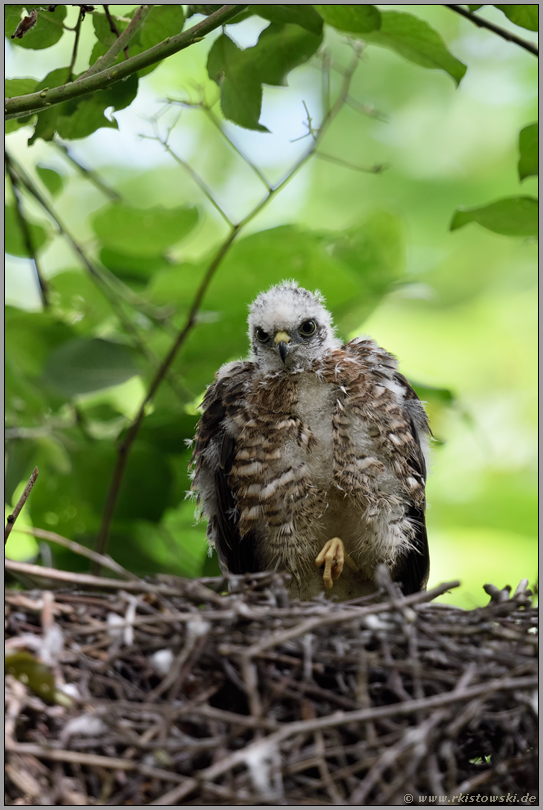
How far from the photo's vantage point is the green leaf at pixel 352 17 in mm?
2236

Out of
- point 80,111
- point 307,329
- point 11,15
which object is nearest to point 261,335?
point 307,329

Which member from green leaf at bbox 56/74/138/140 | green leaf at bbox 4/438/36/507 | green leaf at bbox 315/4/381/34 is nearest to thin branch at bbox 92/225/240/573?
green leaf at bbox 4/438/36/507

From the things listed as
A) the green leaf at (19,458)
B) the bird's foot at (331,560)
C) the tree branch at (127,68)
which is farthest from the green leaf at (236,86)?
the green leaf at (19,458)

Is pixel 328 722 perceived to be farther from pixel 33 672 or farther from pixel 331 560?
pixel 331 560

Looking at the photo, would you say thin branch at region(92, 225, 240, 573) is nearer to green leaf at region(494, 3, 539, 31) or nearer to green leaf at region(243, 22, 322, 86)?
green leaf at region(243, 22, 322, 86)

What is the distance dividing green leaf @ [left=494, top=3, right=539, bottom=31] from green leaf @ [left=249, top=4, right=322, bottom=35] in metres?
0.57

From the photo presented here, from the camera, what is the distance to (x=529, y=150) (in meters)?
2.47

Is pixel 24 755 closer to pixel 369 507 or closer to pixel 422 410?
pixel 369 507

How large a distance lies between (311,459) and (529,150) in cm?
124

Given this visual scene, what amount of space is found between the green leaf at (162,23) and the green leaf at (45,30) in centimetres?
24

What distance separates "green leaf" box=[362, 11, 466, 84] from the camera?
7.67 feet

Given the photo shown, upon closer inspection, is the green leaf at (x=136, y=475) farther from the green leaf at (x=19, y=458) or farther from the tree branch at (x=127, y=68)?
the tree branch at (x=127, y=68)

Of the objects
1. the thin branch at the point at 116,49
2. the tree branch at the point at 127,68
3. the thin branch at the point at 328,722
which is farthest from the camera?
the thin branch at the point at 116,49

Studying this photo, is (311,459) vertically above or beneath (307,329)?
beneath
